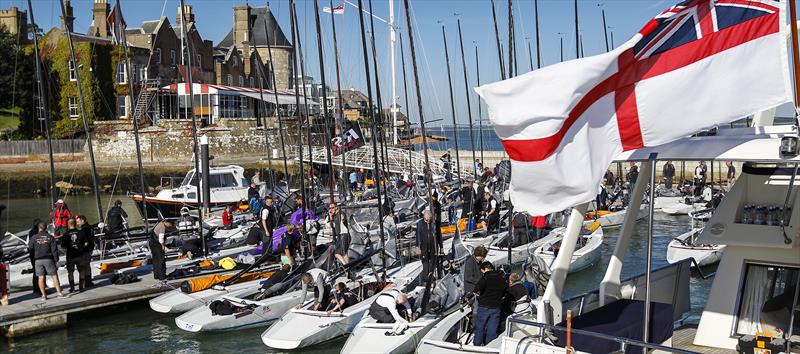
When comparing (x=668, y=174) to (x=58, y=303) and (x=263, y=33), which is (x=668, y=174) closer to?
(x=58, y=303)

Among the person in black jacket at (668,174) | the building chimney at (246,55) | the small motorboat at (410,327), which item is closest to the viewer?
the small motorboat at (410,327)

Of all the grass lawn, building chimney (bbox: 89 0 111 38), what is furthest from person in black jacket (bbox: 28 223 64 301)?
building chimney (bbox: 89 0 111 38)

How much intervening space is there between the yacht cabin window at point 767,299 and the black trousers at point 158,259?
14605 mm

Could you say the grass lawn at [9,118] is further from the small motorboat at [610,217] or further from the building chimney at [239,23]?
the small motorboat at [610,217]

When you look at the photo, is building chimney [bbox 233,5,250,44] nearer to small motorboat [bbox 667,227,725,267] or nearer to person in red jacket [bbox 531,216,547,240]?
person in red jacket [bbox 531,216,547,240]

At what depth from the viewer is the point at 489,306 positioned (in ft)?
41.1

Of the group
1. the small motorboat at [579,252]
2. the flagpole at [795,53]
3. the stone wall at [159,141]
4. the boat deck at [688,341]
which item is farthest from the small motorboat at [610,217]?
the stone wall at [159,141]

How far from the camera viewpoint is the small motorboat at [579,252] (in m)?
21.9

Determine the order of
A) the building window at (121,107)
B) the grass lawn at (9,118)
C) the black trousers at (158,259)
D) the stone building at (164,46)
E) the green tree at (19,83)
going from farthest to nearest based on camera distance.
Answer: the stone building at (164,46) < the building window at (121,107) < the grass lawn at (9,118) < the green tree at (19,83) < the black trousers at (158,259)

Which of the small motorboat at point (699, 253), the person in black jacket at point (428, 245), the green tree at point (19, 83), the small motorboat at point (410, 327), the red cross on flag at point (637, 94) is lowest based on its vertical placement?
the small motorboat at point (699, 253)

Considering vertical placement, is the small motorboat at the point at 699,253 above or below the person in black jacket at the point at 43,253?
below

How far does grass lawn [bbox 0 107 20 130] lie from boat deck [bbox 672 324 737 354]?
229ft

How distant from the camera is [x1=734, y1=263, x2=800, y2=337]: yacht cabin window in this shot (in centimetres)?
925

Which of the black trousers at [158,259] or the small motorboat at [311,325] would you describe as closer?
the small motorboat at [311,325]
